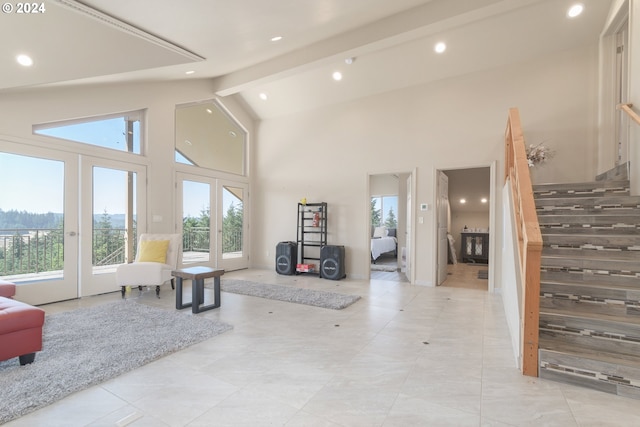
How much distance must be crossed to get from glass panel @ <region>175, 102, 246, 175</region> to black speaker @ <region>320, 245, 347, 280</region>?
3051mm

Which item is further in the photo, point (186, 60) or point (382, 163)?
point (382, 163)

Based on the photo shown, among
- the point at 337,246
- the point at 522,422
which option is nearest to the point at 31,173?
the point at 337,246

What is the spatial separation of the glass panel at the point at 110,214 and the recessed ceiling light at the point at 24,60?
6.42ft

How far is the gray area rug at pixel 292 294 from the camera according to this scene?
4348 mm

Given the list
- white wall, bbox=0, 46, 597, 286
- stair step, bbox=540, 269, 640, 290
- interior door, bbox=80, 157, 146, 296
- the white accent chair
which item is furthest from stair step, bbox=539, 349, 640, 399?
interior door, bbox=80, 157, 146, 296

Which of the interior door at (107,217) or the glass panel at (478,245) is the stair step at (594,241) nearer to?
the glass panel at (478,245)

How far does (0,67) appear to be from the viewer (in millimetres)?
3047

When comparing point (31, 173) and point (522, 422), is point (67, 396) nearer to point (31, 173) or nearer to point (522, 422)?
point (522, 422)

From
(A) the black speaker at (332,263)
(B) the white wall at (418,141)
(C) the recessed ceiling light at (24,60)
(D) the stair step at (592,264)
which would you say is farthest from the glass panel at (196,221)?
(D) the stair step at (592,264)

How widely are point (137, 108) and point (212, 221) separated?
2.59 metres

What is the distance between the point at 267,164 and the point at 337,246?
282 centimetres

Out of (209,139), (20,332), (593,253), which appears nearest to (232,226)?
(209,139)

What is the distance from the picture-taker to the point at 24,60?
119 inches

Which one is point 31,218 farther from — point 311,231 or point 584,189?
point 584,189
